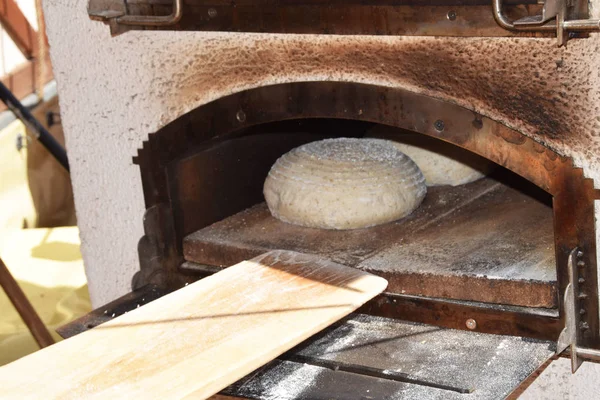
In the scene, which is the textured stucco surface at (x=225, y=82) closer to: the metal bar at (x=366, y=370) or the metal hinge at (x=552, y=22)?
the metal hinge at (x=552, y=22)

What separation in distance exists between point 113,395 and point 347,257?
1.79 ft

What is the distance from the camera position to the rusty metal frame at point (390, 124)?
1195 mm

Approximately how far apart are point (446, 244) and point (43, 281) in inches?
68.8

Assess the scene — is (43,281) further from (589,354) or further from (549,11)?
(549,11)

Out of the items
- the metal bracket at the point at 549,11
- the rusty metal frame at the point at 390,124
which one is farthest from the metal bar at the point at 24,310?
the metal bracket at the point at 549,11

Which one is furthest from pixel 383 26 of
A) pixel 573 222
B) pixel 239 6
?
pixel 573 222

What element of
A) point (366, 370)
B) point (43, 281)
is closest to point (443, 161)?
point (366, 370)

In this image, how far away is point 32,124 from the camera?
3.14m

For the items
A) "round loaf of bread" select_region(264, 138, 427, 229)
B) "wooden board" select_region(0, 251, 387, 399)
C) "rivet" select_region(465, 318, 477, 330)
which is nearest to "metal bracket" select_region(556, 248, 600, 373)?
"rivet" select_region(465, 318, 477, 330)

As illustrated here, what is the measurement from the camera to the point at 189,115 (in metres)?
1.54

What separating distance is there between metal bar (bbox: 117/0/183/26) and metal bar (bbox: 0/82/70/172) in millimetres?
1653

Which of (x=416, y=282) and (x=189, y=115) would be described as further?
(x=189, y=115)

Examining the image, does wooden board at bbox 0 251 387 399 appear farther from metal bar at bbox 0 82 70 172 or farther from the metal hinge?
metal bar at bbox 0 82 70 172

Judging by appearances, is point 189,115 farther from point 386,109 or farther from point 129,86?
point 386,109
